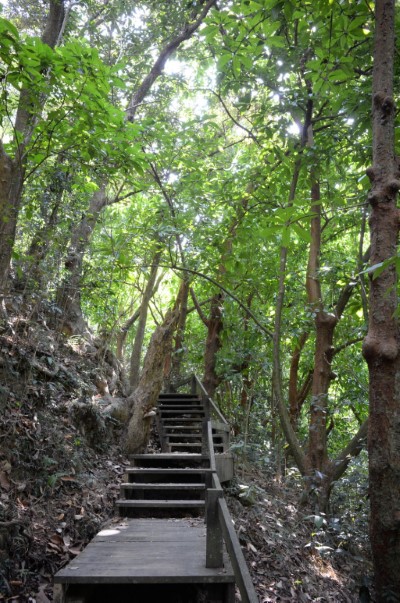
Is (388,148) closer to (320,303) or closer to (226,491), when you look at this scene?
(320,303)

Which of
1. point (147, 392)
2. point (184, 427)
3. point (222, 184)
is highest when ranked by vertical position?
point (222, 184)

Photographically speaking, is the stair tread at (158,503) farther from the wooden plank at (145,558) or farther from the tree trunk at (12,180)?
the tree trunk at (12,180)

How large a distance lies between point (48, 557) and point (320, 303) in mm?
4790

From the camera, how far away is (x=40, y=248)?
7098mm

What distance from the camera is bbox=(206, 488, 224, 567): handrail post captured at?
3.77 meters

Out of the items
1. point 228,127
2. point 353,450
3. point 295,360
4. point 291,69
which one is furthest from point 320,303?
point 228,127

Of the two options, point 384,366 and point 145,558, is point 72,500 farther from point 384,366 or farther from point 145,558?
point 384,366

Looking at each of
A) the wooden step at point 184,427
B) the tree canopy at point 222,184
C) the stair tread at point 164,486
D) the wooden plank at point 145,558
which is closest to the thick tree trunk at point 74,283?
the tree canopy at point 222,184

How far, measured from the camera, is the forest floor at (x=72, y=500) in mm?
4180

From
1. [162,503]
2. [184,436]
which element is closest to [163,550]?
[162,503]

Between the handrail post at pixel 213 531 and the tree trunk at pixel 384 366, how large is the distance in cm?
165

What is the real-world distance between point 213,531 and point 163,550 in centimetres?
85

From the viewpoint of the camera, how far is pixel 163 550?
4.35 meters

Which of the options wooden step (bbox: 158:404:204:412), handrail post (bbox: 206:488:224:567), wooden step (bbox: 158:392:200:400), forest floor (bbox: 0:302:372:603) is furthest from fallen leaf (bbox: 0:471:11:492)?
wooden step (bbox: 158:392:200:400)
